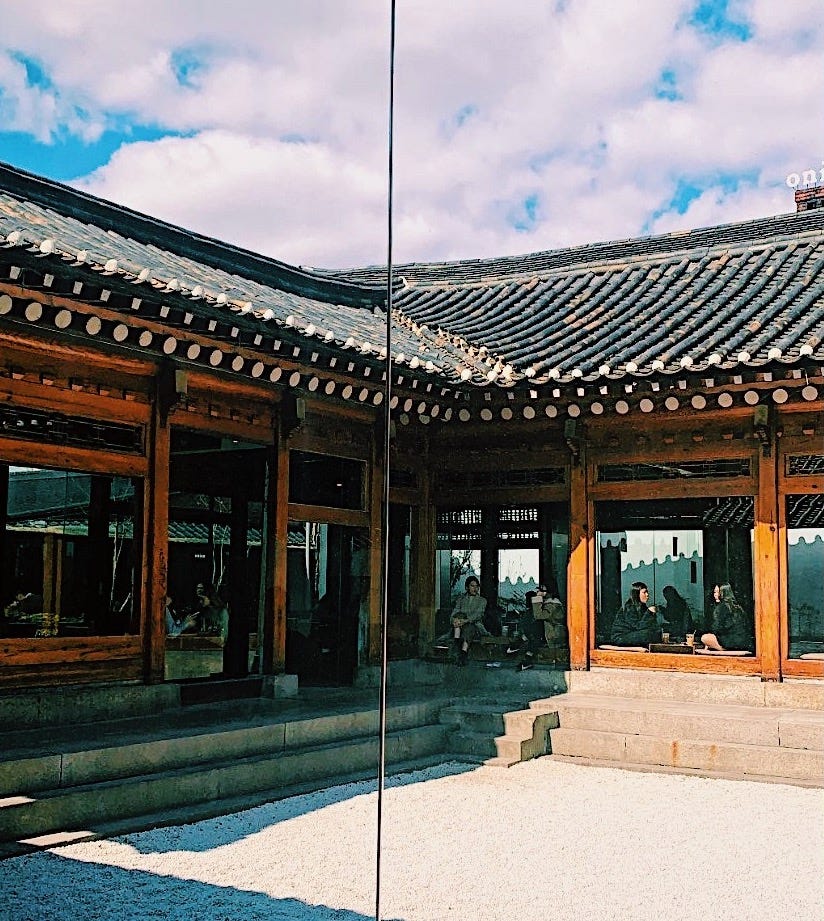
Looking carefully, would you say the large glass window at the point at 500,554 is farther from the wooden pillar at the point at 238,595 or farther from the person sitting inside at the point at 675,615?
the wooden pillar at the point at 238,595

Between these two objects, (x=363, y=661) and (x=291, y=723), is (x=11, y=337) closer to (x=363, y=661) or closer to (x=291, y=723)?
(x=291, y=723)

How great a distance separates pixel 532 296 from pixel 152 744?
8359 millimetres

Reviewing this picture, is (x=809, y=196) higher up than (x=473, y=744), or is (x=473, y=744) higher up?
(x=809, y=196)

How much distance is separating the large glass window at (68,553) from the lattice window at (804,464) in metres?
5.89

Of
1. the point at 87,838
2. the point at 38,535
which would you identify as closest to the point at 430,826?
the point at 87,838

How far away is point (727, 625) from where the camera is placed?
10273mm

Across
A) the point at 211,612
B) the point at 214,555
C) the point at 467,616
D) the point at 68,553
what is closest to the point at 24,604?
the point at 68,553

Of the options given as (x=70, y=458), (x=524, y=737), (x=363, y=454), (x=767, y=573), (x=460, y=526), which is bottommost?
(x=524, y=737)

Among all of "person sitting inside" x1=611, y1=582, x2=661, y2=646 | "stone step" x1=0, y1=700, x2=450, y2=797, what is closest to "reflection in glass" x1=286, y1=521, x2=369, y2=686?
"stone step" x1=0, y1=700, x2=450, y2=797

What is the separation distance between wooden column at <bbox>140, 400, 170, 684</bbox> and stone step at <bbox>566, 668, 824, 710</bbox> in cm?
430

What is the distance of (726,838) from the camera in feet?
21.2

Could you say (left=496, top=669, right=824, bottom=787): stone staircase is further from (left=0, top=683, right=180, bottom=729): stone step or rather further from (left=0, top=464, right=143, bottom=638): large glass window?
(left=0, top=464, right=143, bottom=638): large glass window

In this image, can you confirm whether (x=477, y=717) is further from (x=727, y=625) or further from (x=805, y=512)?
(x=805, y=512)

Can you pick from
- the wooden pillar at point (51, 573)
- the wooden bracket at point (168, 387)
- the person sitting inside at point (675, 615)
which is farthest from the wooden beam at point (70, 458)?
the person sitting inside at point (675, 615)
